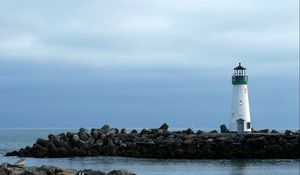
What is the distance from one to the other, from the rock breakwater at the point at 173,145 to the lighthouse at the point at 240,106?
7.28 ft

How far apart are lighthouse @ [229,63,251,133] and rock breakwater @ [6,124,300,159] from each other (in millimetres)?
2219

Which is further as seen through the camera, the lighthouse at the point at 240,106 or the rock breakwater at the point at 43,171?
the lighthouse at the point at 240,106

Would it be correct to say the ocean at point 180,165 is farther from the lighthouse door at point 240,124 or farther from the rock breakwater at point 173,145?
the lighthouse door at point 240,124

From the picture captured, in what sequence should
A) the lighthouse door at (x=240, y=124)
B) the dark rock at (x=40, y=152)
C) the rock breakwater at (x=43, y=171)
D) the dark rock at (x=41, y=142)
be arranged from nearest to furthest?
the rock breakwater at (x=43, y=171), the dark rock at (x=40, y=152), the dark rock at (x=41, y=142), the lighthouse door at (x=240, y=124)

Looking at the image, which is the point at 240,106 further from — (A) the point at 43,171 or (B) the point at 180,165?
(A) the point at 43,171

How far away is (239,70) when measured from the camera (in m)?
43.8

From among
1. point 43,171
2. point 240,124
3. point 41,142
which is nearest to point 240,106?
point 240,124

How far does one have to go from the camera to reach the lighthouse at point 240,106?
1663 inches

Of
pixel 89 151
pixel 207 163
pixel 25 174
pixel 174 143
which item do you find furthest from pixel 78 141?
pixel 25 174

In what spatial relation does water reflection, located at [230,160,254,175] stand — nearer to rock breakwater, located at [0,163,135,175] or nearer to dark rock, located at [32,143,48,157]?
rock breakwater, located at [0,163,135,175]

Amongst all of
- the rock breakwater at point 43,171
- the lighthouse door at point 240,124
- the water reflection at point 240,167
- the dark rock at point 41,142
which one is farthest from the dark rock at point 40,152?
the rock breakwater at point 43,171

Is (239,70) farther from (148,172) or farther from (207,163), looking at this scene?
(148,172)

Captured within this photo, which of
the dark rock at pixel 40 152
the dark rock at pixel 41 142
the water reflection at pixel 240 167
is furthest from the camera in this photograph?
the dark rock at pixel 41 142

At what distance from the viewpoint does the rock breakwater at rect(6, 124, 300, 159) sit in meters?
37.6
